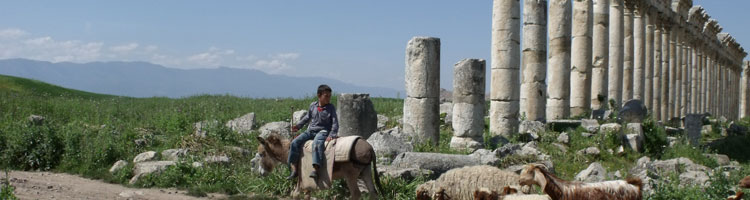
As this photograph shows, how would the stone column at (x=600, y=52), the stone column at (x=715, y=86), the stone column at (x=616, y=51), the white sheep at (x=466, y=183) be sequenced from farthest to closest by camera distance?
the stone column at (x=715, y=86)
the stone column at (x=616, y=51)
the stone column at (x=600, y=52)
the white sheep at (x=466, y=183)

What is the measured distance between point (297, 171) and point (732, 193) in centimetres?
596

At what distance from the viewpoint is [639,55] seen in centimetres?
3444

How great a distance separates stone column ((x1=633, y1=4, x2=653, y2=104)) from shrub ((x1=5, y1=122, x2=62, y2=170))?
89.3 feet

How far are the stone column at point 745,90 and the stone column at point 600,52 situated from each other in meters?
51.9

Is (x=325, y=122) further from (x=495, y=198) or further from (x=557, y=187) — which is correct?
(x=557, y=187)

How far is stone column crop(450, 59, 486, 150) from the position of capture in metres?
17.0

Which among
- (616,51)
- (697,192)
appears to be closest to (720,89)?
(616,51)

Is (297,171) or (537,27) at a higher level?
(537,27)

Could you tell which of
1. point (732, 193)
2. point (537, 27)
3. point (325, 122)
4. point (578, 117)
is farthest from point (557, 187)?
point (578, 117)

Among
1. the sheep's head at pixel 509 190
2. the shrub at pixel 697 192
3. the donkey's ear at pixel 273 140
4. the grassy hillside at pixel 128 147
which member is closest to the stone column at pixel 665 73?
the grassy hillside at pixel 128 147

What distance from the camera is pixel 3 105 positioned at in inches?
856

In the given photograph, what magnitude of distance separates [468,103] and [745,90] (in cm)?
6643

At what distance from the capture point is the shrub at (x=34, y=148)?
48.5 feet

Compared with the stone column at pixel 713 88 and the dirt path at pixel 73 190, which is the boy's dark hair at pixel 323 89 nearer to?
the dirt path at pixel 73 190
